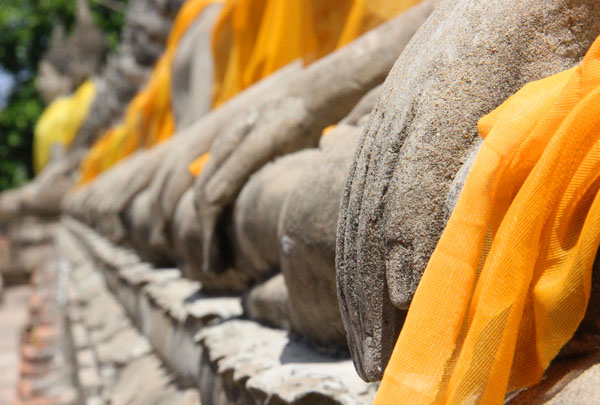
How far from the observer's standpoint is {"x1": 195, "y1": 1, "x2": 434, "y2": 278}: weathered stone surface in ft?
5.05

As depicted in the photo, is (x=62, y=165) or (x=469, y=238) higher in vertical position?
(x=469, y=238)

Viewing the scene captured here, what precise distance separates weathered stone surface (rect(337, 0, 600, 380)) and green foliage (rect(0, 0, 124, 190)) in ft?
56.0

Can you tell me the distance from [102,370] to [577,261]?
2.15 m

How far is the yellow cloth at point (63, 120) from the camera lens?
1198cm

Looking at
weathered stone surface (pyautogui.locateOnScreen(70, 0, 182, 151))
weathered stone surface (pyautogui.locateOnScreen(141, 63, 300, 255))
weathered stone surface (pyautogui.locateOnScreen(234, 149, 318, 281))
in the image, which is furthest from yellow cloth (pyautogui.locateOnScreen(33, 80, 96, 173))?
weathered stone surface (pyautogui.locateOnScreen(234, 149, 318, 281))

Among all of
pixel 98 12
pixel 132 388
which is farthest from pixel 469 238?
pixel 98 12

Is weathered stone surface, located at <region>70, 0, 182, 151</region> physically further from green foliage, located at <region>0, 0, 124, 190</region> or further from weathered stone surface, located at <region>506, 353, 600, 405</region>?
green foliage, located at <region>0, 0, 124, 190</region>

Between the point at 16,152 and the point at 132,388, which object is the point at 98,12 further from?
the point at 132,388

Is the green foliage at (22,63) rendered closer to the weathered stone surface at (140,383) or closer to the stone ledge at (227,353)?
the stone ledge at (227,353)

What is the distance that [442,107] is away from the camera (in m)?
0.84

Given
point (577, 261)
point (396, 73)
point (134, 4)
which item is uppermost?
point (134, 4)

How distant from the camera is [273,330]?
1.53 metres

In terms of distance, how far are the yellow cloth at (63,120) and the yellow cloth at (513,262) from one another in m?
11.1

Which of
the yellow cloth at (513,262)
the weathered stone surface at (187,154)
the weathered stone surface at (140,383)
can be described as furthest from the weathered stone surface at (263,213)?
the yellow cloth at (513,262)
